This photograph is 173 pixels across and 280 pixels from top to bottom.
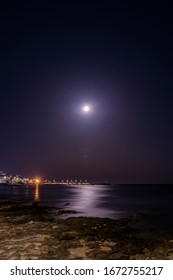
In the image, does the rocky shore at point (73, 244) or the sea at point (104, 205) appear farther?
the sea at point (104, 205)

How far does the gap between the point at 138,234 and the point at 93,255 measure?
29.6 ft

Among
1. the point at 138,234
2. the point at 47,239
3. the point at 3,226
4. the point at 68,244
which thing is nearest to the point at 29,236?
the point at 47,239

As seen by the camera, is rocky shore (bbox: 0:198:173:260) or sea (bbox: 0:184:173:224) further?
sea (bbox: 0:184:173:224)

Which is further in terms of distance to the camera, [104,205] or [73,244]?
[104,205]

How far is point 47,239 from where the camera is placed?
57.7 ft

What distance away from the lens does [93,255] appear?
571 inches
